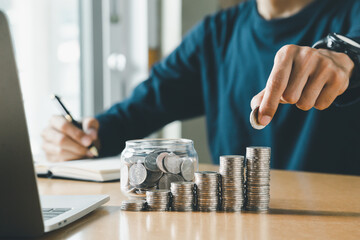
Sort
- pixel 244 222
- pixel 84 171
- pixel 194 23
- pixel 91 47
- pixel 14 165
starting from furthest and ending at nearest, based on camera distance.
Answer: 1. pixel 194 23
2. pixel 91 47
3. pixel 84 171
4. pixel 244 222
5. pixel 14 165

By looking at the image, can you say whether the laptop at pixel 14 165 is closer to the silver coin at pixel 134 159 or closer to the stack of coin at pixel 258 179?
the silver coin at pixel 134 159

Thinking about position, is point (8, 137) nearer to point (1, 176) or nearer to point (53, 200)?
point (1, 176)

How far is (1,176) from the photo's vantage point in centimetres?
61

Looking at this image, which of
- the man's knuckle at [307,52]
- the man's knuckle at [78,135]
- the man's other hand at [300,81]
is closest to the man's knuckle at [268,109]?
the man's other hand at [300,81]

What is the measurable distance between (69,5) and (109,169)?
1.74 m

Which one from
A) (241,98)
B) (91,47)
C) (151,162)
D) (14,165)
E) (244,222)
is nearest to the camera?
(14,165)

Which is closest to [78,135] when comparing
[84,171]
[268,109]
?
[84,171]

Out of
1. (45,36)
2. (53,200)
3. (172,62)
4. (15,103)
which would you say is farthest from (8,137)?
(45,36)

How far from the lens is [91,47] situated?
2.75 m

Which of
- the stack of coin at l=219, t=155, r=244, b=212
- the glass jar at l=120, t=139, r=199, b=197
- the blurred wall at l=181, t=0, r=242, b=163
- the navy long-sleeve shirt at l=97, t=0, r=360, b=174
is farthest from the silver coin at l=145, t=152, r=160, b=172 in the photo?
the blurred wall at l=181, t=0, r=242, b=163

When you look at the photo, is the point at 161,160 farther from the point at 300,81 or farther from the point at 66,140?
the point at 66,140

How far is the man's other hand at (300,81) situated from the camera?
0.80 m

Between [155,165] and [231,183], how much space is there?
0.15m

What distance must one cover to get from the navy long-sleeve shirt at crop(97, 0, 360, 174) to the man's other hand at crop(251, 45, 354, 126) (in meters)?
0.71
